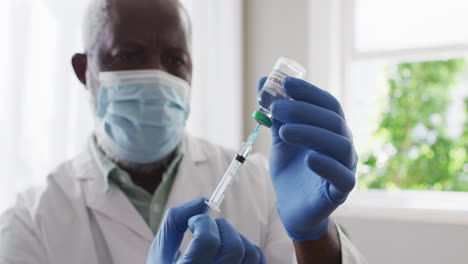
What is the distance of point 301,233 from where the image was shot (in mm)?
671

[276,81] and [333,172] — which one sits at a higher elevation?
[276,81]

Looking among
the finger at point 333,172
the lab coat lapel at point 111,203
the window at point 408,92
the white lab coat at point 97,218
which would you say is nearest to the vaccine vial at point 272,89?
the finger at point 333,172

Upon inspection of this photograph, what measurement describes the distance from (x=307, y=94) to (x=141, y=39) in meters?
0.46

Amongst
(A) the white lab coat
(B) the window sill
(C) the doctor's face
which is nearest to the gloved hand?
(A) the white lab coat

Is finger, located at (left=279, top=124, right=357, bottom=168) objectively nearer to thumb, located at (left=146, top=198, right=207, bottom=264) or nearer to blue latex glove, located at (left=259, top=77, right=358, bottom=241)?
blue latex glove, located at (left=259, top=77, right=358, bottom=241)

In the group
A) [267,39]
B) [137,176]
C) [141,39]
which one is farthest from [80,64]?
[267,39]

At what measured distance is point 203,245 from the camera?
576 millimetres

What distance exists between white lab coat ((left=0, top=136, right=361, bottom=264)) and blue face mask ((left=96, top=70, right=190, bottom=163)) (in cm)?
12

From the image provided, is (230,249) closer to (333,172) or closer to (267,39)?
(333,172)

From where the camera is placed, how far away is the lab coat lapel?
884mm

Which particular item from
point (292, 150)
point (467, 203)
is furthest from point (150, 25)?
point (467, 203)

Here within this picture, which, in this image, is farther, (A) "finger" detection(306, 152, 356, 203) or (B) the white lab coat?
(B) the white lab coat

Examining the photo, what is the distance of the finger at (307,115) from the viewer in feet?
2.06

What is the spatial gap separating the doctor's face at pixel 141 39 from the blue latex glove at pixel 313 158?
404 mm
